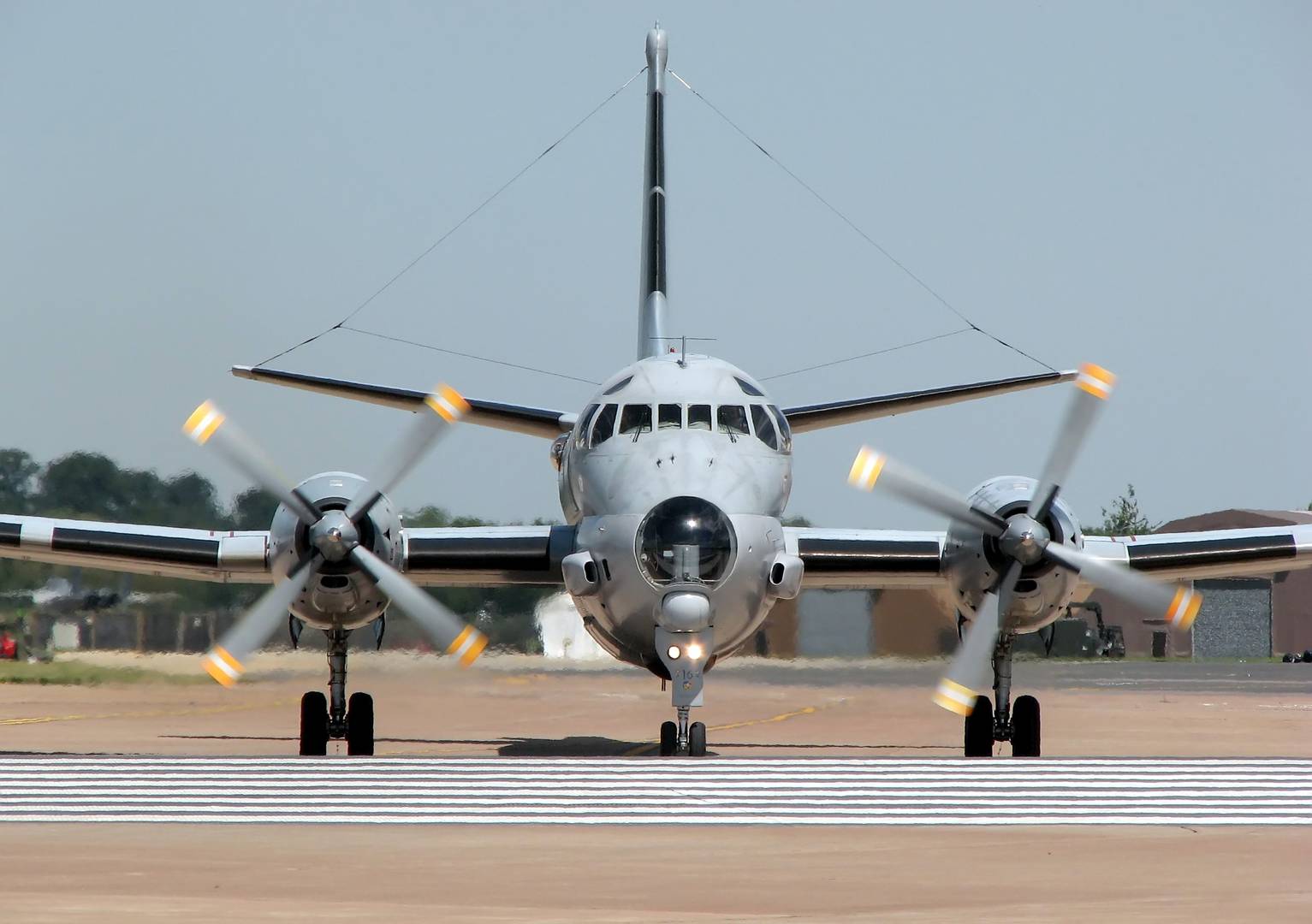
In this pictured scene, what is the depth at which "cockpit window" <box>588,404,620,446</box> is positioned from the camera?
641 inches

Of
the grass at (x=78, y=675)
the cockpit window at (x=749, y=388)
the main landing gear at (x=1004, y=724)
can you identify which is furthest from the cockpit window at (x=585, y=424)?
the grass at (x=78, y=675)

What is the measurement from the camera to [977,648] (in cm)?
1648

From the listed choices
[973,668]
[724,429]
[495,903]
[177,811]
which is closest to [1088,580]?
[973,668]

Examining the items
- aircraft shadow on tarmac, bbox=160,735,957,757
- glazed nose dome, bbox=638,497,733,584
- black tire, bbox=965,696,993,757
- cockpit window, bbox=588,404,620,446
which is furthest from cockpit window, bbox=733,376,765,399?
black tire, bbox=965,696,993,757

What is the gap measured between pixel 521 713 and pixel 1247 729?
362 inches

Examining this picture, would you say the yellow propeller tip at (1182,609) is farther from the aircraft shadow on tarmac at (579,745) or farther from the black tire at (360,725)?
the black tire at (360,725)

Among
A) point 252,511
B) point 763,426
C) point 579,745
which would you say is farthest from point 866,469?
point 252,511

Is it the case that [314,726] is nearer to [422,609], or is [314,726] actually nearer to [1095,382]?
[422,609]

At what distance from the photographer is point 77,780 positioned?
40.5ft

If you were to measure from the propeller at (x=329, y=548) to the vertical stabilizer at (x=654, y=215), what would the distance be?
501 cm

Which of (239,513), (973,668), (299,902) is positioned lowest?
(299,902)

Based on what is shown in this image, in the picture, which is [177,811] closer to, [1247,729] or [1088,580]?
[1088,580]

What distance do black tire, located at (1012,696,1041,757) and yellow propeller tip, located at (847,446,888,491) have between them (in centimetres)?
282

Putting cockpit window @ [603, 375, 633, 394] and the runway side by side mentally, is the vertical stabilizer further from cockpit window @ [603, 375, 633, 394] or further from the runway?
the runway
